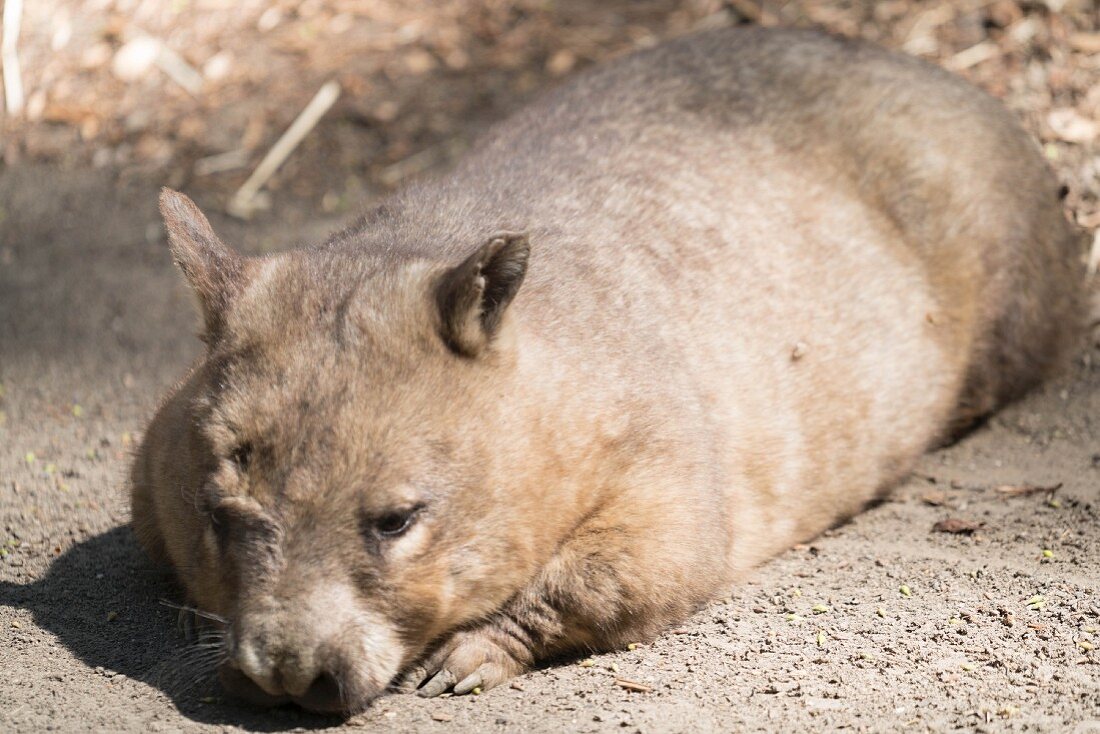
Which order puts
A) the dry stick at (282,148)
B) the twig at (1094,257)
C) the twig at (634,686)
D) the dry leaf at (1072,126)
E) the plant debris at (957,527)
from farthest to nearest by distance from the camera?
the dry stick at (282,148)
the dry leaf at (1072,126)
the twig at (1094,257)
the plant debris at (957,527)
the twig at (634,686)

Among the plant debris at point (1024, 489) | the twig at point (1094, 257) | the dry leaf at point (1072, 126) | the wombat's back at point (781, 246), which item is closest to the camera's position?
the wombat's back at point (781, 246)

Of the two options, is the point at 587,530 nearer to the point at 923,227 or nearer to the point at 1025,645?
the point at 1025,645

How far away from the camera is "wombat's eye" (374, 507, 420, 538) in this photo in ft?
11.2

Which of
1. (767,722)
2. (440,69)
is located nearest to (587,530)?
(767,722)

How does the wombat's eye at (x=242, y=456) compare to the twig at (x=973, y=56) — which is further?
the twig at (x=973, y=56)

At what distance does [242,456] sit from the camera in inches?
137

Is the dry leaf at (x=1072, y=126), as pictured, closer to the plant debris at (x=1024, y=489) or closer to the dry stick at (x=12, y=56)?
the plant debris at (x=1024, y=489)

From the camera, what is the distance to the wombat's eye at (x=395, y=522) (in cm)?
342

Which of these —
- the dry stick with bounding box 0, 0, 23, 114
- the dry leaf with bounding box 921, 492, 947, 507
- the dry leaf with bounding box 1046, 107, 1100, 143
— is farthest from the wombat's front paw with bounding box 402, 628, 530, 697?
the dry stick with bounding box 0, 0, 23, 114

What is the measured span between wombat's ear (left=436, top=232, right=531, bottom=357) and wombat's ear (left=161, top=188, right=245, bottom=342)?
651mm

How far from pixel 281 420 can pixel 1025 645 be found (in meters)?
2.22

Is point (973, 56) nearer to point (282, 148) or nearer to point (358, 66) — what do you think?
point (358, 66)

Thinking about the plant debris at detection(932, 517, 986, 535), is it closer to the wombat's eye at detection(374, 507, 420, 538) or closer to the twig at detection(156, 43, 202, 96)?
the wombat's eye at detection(374, 507, 420, 538)

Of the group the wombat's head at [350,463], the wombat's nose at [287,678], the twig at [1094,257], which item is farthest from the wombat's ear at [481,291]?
the twig at [1094,257]
